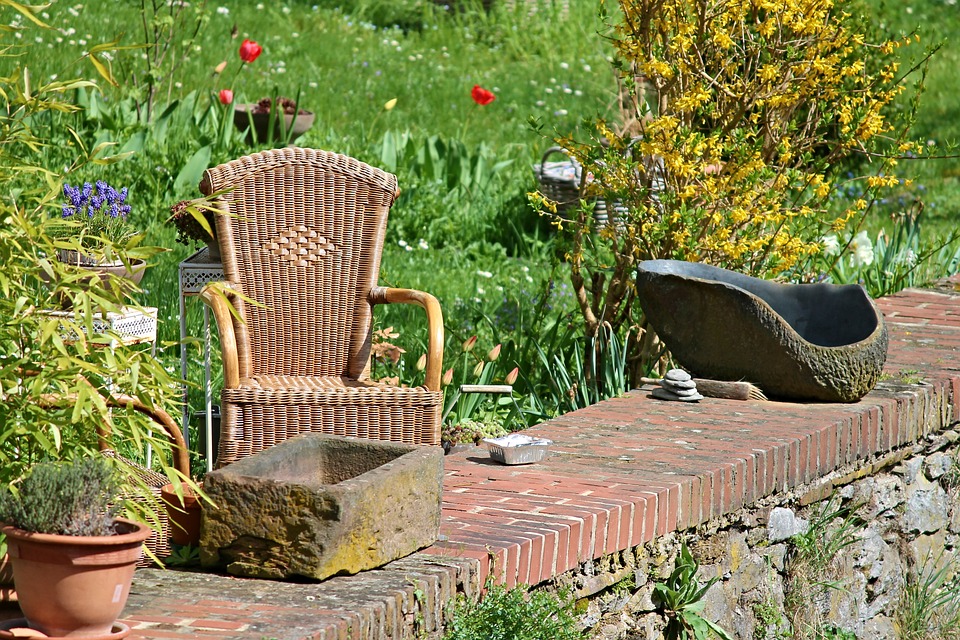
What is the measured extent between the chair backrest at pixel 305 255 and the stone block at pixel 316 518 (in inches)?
49.4

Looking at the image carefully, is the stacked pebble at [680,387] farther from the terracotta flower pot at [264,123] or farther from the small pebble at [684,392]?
the terracotta flower pot at [264,123]

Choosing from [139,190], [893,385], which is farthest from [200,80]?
[893,385]

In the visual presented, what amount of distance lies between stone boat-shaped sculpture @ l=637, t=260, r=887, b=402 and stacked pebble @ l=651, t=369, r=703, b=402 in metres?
0.11

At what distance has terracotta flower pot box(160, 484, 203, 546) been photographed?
2.80 m

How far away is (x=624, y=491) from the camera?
126 inches

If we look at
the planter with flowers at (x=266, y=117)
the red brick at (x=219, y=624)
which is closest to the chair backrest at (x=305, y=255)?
the red brick at (x=219, y=624)

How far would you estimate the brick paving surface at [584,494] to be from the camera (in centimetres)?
246

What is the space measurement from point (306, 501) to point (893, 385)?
8.76 ft

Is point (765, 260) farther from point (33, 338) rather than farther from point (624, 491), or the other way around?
point (33, 338)

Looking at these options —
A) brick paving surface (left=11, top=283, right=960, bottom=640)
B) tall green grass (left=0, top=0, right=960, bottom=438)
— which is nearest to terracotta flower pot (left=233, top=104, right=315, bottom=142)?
tall green grass (left=0, top=0, right=960, bottom=438)

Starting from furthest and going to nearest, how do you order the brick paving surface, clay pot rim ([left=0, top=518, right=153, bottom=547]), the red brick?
the brick paving surface < the red brick < clay pot rim ([left=0, top=518, right=153, bottom=547])

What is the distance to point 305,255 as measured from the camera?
407 centimetres

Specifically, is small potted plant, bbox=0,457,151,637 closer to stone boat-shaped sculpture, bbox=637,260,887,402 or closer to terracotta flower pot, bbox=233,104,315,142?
stone boat-shaped sculpture, bbox=637,260,887,402

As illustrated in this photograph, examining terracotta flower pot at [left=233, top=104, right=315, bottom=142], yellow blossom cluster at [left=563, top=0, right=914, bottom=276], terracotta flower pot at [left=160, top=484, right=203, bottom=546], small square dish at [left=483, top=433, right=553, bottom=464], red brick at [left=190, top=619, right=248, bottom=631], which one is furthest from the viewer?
terracotta flower pot at [left=233, top=104, right=315, bottom=142]
